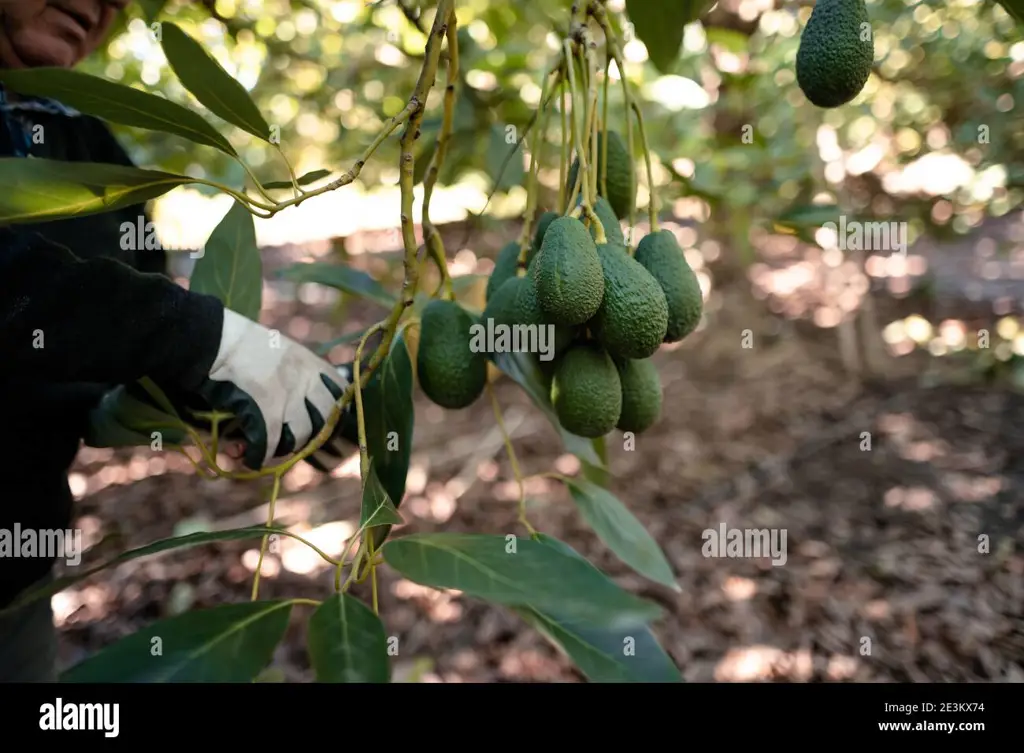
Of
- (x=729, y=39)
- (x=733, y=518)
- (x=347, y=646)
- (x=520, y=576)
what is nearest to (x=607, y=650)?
(x=520, y=576)

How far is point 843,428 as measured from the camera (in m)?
3.21

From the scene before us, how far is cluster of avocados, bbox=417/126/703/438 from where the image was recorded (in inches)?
29.8

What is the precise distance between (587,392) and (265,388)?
1.68 ft

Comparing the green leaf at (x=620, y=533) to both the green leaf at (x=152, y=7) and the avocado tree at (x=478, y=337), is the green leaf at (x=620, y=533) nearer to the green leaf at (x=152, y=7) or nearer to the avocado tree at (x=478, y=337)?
the avocado tree at (x=478, y=337)

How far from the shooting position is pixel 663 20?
840mm

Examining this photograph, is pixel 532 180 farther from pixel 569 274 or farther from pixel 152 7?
pixel 152 7

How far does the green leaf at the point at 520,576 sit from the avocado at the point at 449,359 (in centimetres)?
29

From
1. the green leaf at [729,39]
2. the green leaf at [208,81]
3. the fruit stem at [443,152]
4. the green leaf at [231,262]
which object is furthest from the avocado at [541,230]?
the green leaf at [729,39]

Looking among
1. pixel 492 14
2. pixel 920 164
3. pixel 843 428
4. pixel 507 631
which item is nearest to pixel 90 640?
pixel 507 631

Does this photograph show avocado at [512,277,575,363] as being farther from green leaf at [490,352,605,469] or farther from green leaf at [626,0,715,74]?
green leaf at [626,0,715,74]

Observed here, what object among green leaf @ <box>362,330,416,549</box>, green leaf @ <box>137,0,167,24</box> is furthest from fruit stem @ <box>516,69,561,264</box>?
green leaf @ <box>137,0,167,24</box>

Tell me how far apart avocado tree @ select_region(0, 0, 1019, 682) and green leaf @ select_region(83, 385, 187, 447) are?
1cm

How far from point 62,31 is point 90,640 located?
6.38 feet

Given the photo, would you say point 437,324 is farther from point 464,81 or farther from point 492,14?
point 492,14
